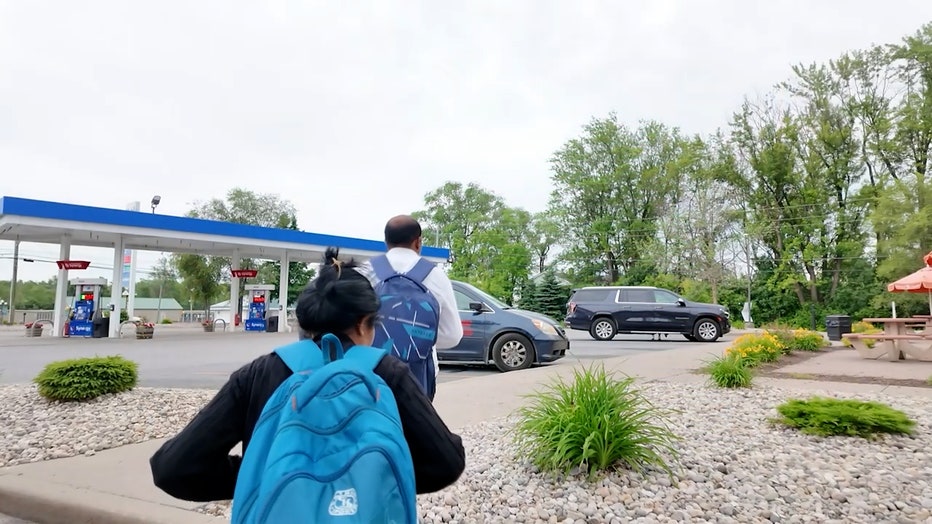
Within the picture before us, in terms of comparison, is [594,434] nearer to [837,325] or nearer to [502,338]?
[502,338]

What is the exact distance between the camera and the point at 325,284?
5.37 feet

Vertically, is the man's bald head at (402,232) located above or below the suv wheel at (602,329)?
above

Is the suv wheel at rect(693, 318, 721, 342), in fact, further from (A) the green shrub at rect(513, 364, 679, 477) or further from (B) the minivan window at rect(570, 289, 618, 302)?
(A) the green shrub at rect(513, 364, 679, 477)

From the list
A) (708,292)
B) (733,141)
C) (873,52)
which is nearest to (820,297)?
(708,292)

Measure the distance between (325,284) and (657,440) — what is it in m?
2.88

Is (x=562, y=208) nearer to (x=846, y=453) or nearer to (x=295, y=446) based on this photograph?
(x=846, y=453)

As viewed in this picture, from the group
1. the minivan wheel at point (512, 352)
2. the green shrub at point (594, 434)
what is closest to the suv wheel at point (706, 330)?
the minivan wheel at point (512, 352)

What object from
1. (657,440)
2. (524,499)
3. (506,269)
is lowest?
(524,499)

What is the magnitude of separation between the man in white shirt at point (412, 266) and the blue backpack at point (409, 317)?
34mm

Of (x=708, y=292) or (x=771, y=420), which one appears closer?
(x=771, y=420)

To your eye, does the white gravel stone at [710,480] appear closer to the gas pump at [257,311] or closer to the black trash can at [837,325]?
the black trash can at [837,325]

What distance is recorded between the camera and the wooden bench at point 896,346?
10.2 meters

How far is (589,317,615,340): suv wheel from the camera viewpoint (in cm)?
1945

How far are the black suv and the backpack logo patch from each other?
18750 mm
